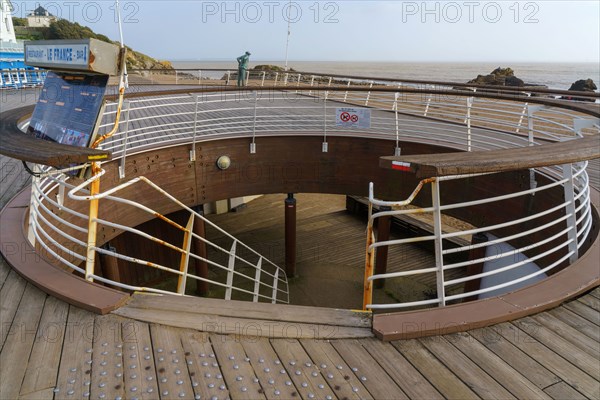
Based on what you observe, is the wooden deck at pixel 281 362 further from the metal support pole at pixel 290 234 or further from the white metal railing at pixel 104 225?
the metal support pole at pixel 290 234

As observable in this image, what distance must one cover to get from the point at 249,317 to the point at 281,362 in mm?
452

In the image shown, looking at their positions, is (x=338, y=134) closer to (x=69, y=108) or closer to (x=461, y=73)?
(x=69, y=108)

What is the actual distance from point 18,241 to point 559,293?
468cm

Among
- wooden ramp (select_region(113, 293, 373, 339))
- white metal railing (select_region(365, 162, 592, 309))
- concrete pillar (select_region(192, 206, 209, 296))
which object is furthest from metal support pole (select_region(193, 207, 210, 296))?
wooden ramp (select_region(113, 293, 373, 339))

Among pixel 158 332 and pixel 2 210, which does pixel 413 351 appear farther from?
pixel 2 210

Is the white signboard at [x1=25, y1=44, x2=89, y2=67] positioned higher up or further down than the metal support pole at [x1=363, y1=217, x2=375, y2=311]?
higher up

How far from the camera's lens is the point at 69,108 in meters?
3.15

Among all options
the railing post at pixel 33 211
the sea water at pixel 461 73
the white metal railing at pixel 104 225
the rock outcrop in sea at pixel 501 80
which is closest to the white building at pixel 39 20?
the sea water at pixel 461 73

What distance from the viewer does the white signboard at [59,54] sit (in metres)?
2.75

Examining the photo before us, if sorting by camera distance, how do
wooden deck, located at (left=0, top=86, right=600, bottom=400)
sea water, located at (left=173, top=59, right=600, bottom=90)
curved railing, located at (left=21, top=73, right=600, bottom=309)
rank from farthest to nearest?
1. sea water, located at (left=173, top=59, right=600, bottom=90)
2. curved railing, located at (left=21, top=73, right=600, bottom=309)
3. wooden deck, located at (left=0, top=86, right=600, bottom=400)

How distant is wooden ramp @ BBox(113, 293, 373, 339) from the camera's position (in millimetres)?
2516

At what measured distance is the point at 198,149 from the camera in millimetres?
7945

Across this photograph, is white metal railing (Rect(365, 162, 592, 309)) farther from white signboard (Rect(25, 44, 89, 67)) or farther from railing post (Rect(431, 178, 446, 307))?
white signboard (Rect(25, 44, 89, 67))

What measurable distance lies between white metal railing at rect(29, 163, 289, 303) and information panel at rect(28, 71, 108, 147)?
334mm
